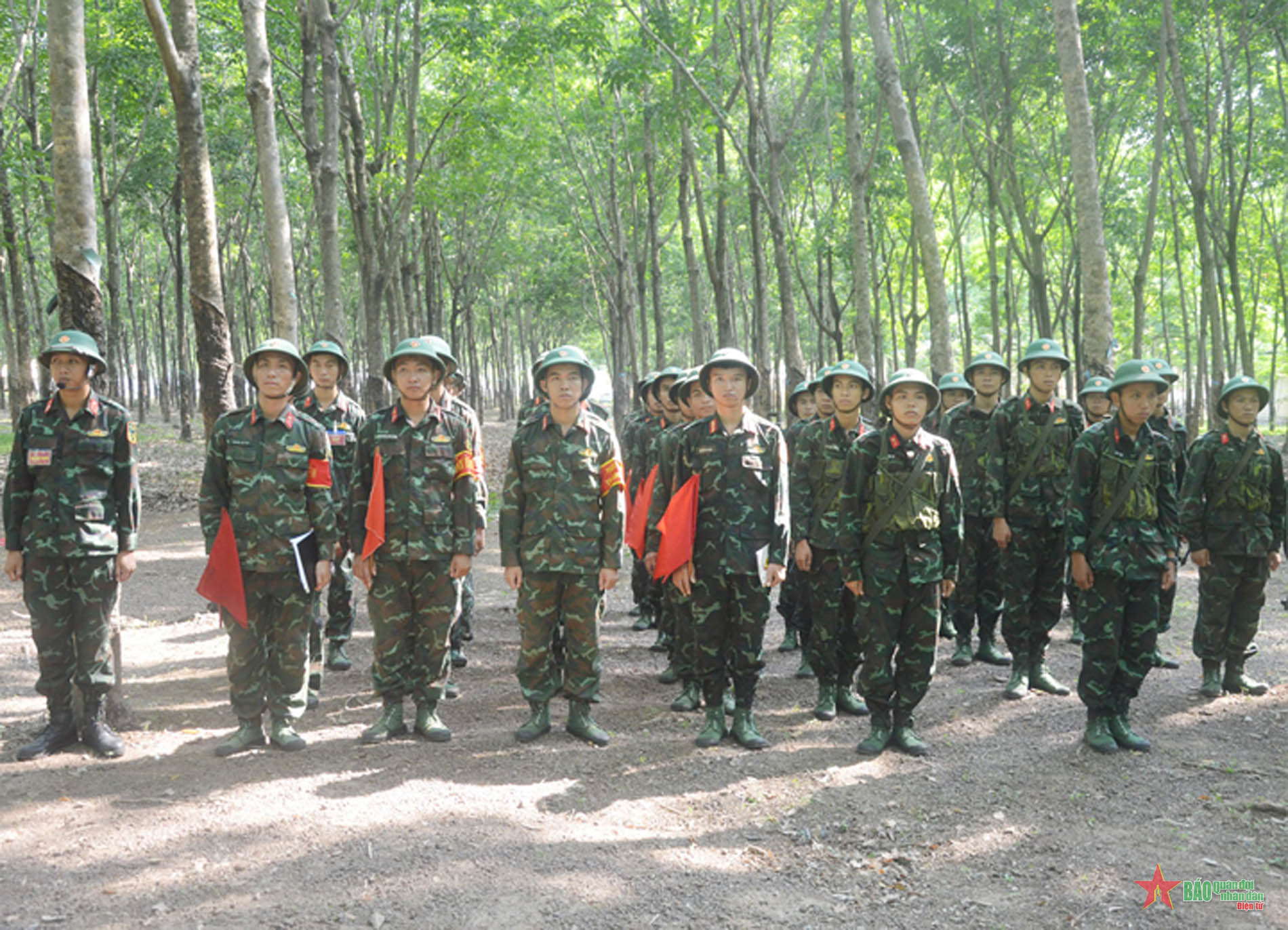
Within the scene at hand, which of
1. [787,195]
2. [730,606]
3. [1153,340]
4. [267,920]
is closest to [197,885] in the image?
[267,920]

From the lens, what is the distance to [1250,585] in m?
5.56

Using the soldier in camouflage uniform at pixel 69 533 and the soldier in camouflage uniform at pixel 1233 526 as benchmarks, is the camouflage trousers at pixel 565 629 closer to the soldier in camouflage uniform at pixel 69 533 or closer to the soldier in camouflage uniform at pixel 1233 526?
the soldier in camouflage uniform at pixel 69 533

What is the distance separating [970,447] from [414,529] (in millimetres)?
Answer: 4006

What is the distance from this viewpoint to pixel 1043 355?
6051mm

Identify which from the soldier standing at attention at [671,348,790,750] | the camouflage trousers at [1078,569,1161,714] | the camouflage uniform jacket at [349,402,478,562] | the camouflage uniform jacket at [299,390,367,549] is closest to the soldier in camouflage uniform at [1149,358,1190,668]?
the camouflage trousers at [1078,569,1161,714]

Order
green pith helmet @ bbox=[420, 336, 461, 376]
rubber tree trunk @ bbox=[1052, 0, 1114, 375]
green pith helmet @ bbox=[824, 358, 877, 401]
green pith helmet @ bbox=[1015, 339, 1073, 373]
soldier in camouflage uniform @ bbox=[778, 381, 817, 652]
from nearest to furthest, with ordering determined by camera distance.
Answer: green pith helmet @ bbox=[420, 336, 461, 376] < green pith helmet @ bbox=[824, 358, 877, 401] < green pith helmet @ bbox=[1015, 339, 1073, 373] < soldier in camouflage uniform @ bbox=[778, 381, 817, 652] < rubber tree trunk @ bbox=[1052, 0, 1114, 375]

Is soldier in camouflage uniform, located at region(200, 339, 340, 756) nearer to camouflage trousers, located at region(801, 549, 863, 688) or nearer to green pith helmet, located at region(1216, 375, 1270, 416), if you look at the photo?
camouflage trousers, located at region(801, 549, 863, 688)

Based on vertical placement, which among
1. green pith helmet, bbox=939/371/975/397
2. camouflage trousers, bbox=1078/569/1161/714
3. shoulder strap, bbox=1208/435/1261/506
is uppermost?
green pith helmet, bbox=939/371/975/397

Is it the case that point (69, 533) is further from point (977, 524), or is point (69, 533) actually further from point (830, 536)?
point (977, 524)

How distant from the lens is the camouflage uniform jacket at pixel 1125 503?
185 inches

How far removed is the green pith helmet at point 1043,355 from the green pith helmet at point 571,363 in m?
3.09

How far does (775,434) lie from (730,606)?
0.98 meters

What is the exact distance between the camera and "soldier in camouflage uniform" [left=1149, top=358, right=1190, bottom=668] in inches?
201

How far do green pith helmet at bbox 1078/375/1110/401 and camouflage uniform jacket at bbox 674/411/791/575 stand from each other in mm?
3658
